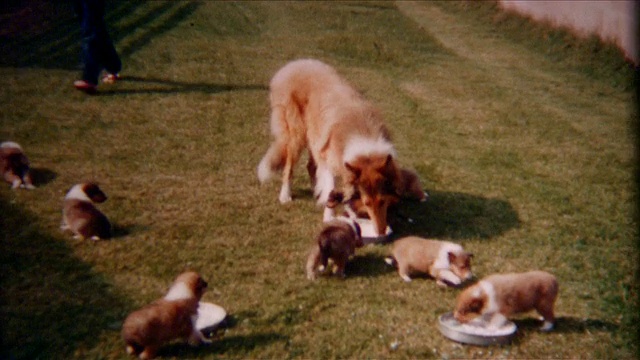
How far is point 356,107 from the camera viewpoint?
7.19m

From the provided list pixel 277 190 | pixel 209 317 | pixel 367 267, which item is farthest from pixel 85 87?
pixel 209 317

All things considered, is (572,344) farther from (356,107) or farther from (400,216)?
(356,107)

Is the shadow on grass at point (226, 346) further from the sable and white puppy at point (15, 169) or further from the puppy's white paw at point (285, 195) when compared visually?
the sable and white puppy at point (15, 169)

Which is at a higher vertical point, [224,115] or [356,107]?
[356,107]

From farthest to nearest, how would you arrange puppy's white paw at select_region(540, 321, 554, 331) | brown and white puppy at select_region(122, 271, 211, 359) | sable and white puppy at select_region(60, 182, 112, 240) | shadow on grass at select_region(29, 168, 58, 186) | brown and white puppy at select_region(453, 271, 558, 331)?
shadow on grass at select_region(29, 168, 58, 186) < sable and white puppy at select_region(60, 182, 112, 240) < puppy's white paw at select_region(540, 321, 554, 331) < brown and white puppy at select_region(453, 271, 558, 331) < brown and white puppy at select_region(122, 271, 211, 359)

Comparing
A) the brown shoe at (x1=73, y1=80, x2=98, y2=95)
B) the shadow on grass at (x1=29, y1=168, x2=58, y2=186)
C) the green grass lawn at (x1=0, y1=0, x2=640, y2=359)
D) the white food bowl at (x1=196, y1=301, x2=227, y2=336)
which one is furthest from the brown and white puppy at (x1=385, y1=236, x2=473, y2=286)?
the brown shoe at (x1=73, y1=80, x2=98, y2=95)

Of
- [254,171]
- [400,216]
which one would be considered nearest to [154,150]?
[254,171]

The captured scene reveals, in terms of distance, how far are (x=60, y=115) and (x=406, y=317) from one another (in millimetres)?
6890

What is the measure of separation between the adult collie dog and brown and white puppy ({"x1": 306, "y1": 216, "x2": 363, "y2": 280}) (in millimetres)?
622

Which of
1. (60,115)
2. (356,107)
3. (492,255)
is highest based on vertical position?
(356,107)

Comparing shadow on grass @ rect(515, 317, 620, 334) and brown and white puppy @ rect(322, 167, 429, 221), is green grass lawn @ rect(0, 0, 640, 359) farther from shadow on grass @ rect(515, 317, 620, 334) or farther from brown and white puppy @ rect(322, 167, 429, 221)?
brown and white puppy @ rect(322, 167, 429, 221)

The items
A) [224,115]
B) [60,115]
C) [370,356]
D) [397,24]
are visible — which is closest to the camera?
[370,356]

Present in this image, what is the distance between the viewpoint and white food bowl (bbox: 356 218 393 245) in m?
6.37

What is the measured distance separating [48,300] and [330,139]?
3.23 meters
